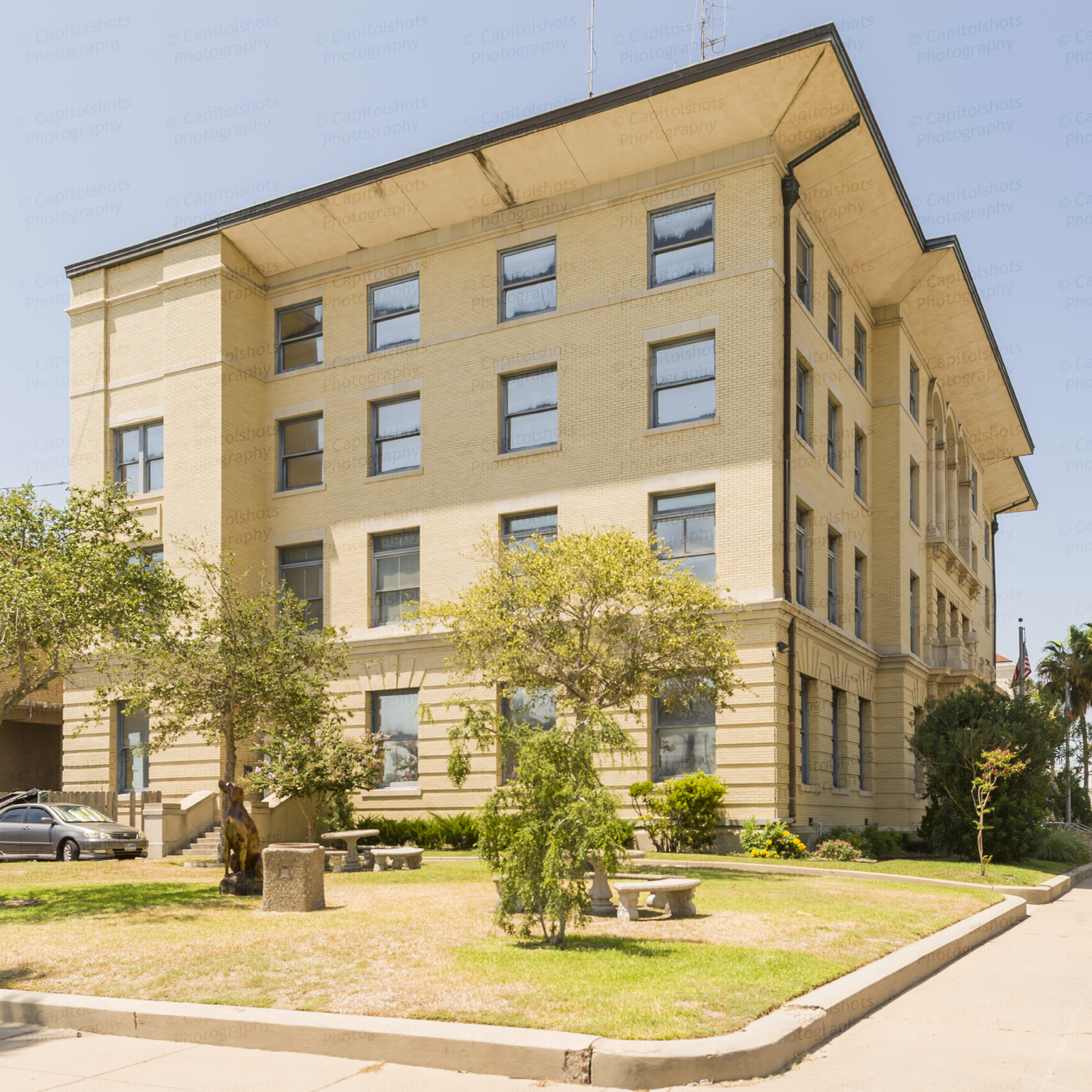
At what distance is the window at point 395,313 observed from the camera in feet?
105

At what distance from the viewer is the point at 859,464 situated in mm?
34906

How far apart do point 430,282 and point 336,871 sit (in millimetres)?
15999

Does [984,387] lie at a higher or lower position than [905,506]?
higher

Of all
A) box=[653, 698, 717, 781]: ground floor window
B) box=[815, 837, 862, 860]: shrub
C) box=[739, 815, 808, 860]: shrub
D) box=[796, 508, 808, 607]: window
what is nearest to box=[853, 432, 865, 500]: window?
box=[796, 508, 808, 607]: window

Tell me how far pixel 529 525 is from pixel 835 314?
10659 mm

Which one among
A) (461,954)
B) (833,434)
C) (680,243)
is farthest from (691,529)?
(461,954)

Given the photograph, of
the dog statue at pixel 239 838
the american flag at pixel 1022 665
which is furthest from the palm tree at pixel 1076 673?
the dog statue at pixel 239 838

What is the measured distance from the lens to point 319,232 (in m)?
32.5

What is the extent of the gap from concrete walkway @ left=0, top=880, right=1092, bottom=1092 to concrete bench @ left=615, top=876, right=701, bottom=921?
365cm

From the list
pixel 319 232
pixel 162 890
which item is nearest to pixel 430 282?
pixel 319 232

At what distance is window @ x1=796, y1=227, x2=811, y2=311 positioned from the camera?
2894 centimetres

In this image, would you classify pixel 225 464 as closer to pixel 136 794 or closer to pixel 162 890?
pixel 136 794

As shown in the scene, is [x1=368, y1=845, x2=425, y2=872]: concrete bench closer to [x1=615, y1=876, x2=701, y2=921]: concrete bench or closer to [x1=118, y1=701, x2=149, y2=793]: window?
[x1=615, y1=876, x2=701, y2=921]: concrete bench

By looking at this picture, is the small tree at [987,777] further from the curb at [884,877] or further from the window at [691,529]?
the window at [691,529]
